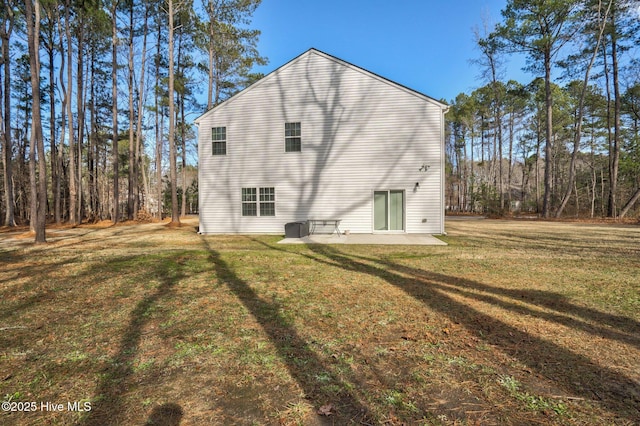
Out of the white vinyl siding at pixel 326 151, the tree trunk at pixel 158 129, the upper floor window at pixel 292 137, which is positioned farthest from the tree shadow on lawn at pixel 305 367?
the tree trunk at pixel 158 129

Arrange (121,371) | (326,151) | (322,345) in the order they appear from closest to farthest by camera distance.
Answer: (121,371) → (322,345) → (326,151)

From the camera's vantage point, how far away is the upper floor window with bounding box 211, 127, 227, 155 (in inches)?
513

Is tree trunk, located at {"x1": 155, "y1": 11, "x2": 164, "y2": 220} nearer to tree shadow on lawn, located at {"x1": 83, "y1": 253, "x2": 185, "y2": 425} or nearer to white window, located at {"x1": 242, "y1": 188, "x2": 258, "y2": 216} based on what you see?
white window, located at {"x1": 242, "y1": 188, "x2": 258, "y2": 216}

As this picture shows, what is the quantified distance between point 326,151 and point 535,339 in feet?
34.2

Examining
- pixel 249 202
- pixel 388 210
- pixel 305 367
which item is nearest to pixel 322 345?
pixel 305 367

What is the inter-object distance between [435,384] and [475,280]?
11.4 ft

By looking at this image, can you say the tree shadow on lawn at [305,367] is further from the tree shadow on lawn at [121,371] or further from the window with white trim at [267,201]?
the window with white trim at [267,201]

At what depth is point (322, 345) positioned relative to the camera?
2803 mm

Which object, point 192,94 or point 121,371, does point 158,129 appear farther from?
point 121,371

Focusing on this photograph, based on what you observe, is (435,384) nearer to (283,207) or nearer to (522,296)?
(522,296)

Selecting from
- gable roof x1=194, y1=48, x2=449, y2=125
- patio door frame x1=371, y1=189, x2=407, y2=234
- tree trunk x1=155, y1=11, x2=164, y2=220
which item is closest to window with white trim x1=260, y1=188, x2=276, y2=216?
patio door frame x1=371, y1=189, x2=407, y2=234

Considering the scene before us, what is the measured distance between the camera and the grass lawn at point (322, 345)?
1908mm

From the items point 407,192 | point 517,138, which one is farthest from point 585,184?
point 407,192

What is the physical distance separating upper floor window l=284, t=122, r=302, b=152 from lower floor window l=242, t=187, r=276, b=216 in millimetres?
2082
